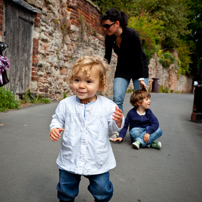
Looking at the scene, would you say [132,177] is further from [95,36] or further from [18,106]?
[95,36]

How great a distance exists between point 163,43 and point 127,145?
2438cm

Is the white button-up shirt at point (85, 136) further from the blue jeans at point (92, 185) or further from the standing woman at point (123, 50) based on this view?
the standing woman at point (123, 50)

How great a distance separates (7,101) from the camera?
5926mm

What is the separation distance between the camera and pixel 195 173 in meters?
2.83

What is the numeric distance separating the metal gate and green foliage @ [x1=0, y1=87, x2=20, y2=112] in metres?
0.30

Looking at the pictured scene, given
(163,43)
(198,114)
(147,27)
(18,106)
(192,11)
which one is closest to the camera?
(18,106)

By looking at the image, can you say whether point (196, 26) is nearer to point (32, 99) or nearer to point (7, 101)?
point (32, 99)

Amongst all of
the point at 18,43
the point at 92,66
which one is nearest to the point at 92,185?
the point at 92,66

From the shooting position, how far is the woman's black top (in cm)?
365

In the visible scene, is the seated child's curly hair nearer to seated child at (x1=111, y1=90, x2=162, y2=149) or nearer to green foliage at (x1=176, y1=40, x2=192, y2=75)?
seated child at (x1=111, y1=90, x2=162, y2=149)

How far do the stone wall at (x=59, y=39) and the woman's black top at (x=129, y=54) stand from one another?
11.0 feet

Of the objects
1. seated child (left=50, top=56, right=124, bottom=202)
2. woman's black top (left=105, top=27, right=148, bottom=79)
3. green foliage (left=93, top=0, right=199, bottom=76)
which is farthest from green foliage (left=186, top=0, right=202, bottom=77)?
seated child (left=50, top=56, right=124, bottom=202)

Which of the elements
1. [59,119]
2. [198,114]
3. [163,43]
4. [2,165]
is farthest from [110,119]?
[163,43]

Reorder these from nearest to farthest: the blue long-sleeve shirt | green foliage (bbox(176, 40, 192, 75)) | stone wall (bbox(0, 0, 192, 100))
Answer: the blue long-sleeve shirt < stone wall (bbox(0, 0, 192, 100)) < green foliage (bbox(176, 40, 192, 75))
